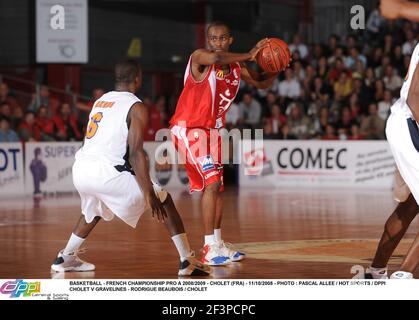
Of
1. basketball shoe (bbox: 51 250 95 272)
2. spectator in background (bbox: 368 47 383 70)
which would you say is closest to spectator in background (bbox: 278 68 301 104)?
spectator in background (bbox: 368 47 383 70)

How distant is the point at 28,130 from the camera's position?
20.0 m

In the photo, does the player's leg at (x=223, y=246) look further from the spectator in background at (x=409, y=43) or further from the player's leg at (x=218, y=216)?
the spectator in background at (x=409, y=43)

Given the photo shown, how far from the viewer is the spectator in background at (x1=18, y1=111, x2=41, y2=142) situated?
19.8 m

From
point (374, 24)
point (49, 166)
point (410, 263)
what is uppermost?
point (374, 24)

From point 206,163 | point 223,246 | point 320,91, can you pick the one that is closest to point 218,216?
point 223,246

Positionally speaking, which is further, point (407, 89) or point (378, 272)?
point (378, 272)

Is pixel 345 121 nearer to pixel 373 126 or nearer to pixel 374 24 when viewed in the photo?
pixel 373 126

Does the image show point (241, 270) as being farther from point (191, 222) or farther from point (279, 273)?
point (191, 222)

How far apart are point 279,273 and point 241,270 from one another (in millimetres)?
450

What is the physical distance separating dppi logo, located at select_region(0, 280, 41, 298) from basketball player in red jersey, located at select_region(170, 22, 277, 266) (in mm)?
2728

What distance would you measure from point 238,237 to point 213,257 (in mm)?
2202

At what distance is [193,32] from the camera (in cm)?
2745

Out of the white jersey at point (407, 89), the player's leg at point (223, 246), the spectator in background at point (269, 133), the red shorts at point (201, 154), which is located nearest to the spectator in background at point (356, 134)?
the spectator in background at point (269, 133)

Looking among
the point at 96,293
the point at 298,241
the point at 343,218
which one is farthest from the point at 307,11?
the point at 96,293
